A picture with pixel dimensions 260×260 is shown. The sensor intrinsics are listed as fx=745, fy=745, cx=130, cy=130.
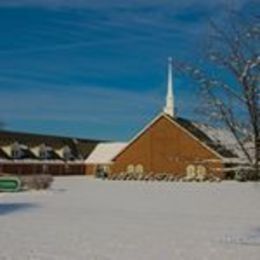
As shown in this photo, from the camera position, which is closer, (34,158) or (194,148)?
(194,148)

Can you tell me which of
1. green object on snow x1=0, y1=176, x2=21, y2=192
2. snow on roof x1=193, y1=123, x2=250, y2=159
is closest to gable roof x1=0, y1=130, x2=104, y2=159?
green object on snow x1=0, y1=176, x2=21, y2=192

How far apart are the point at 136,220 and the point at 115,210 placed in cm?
397

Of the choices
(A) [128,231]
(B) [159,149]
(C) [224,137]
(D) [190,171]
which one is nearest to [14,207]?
(A) [128,231]

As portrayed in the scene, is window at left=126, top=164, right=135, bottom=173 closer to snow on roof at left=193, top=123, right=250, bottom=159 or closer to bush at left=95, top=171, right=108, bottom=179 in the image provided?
bush at left=95, top=171, right=108, bottom=179

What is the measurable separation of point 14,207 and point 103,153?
64.6 metres

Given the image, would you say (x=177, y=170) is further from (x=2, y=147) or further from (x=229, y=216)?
(x=229, y=216)

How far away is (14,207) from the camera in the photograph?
27.2m

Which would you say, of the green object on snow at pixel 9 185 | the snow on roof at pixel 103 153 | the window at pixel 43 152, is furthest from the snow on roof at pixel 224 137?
the snow on roof at pixel 103 153

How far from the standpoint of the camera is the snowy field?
49.6ft

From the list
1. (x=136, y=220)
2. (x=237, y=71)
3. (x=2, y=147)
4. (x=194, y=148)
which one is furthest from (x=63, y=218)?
(x=2, y=147)

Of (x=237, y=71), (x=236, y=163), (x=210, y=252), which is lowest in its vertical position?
(x=210, y=252)

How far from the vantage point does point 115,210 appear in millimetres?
26359

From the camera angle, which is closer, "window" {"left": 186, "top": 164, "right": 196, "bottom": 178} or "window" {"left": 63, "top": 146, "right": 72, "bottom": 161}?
"window" {"left": 186, "top": 164, "right": 196, "bottom": 178}

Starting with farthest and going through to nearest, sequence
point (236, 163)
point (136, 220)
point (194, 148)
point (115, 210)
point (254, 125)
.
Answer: point (194, 148) → point (115, 210) → point (136, 220) → point (236, 163) → point (254, 125)
